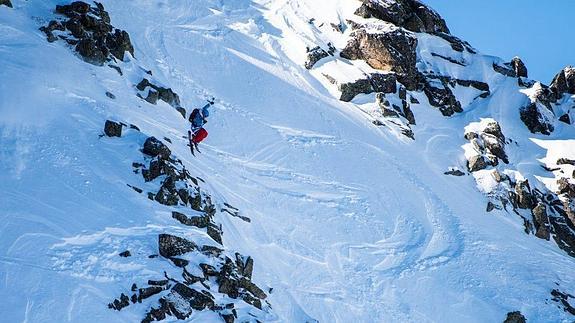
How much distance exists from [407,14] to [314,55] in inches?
444

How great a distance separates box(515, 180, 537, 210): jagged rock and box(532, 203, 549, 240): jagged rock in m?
0.43

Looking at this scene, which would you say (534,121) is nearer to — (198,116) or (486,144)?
(486,144)

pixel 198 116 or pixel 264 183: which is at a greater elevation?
pixel 198 116

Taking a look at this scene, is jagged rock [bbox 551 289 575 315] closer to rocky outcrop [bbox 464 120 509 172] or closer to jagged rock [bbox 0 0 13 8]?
rocky outcrop [bbox 464 120 509 172]

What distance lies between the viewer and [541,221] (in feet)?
95.3

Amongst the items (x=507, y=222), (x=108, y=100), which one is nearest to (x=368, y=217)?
(x=507, y=222)

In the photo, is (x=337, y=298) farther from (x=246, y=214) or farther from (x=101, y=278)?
(x=101, y=278)

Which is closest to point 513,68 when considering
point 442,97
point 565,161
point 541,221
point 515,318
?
point 442,97

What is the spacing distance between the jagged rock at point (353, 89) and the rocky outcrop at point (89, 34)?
14047 mm

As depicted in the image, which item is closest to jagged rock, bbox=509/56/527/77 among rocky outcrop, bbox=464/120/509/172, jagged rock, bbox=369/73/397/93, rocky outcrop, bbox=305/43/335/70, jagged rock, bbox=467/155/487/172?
rocky outcrop, bbox=464/120/509/172

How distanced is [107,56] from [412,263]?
52.6 feet

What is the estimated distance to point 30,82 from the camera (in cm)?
1867

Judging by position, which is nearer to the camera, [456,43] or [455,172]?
[455,172]

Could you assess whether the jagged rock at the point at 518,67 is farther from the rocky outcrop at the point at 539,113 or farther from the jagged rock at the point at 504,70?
the rocky outcrop at the point at 539,113
